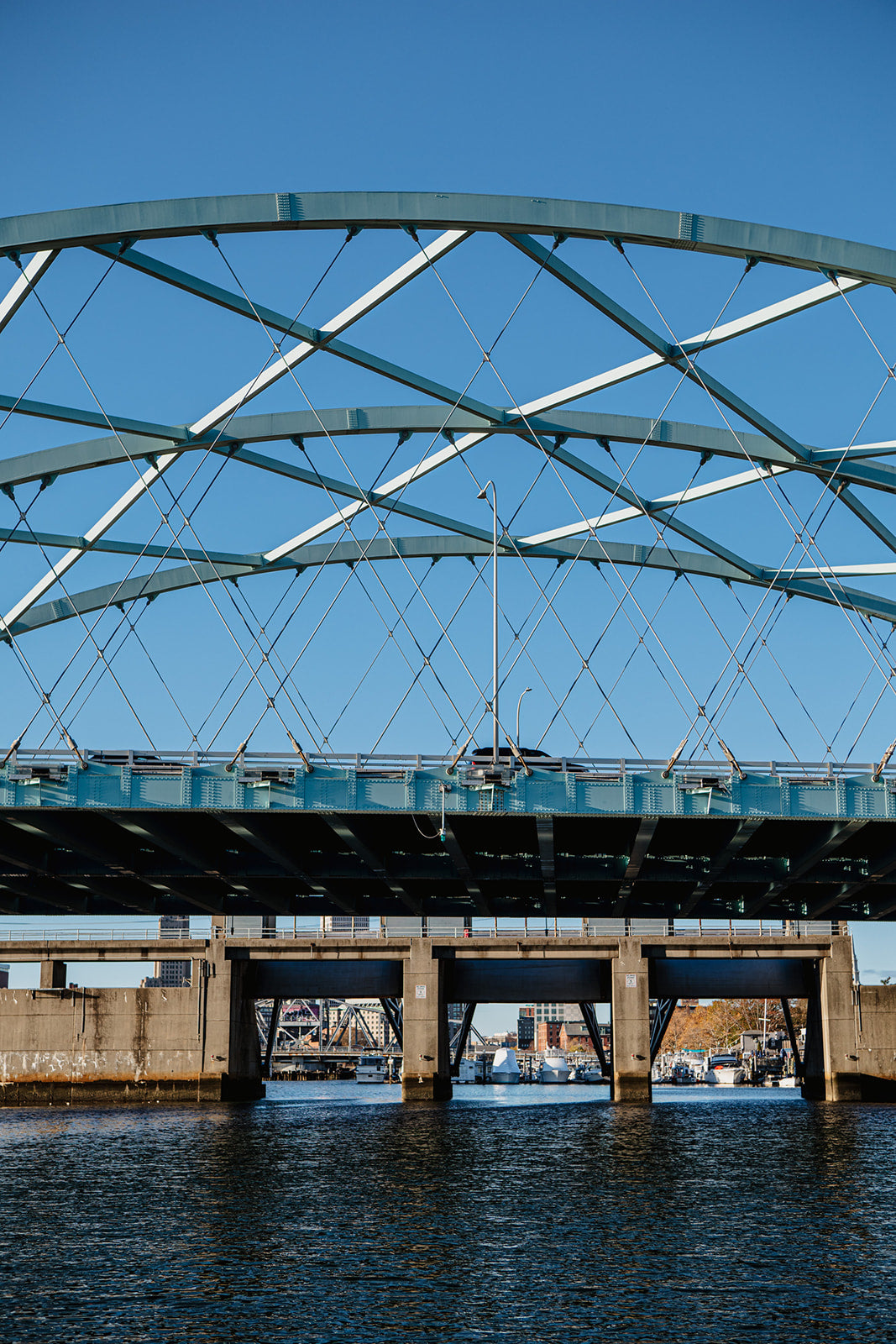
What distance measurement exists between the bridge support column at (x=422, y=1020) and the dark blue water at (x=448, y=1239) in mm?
20563

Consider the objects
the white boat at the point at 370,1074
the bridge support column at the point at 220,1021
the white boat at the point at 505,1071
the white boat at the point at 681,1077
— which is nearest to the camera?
the bridge support column at the point at 220,1021

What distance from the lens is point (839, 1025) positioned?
214 ft

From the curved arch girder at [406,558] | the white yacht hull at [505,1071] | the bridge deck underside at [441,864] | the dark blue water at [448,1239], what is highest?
the curved arch girder at [406,558]

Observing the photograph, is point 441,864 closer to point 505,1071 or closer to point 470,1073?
point 470,1073

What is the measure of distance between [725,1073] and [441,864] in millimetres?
100200

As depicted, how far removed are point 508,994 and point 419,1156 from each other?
110ft

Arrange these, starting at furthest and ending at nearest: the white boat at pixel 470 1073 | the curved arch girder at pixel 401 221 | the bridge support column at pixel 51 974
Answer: the white boat at pixel 470 1073 < the bridge support column at pixel 51 974 < the curved arch girder at pixel 401 221

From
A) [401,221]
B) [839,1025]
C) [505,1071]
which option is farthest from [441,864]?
[505,1071]

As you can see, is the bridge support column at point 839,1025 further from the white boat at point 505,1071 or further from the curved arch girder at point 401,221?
the white boat at point 505,1071

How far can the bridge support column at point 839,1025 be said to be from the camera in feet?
214

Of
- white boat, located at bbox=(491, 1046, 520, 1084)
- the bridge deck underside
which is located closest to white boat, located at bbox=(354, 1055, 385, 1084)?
white boat, located at bbox=(491, 1046, 520, 1084)

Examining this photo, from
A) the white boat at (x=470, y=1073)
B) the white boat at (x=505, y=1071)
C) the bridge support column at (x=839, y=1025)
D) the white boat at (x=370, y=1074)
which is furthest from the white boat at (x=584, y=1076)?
the bridge support column at (x=839, y=1025)

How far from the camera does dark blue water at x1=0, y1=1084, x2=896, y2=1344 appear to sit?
18156 mm

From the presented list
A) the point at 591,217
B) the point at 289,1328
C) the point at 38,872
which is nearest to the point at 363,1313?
the point at 289,1328
